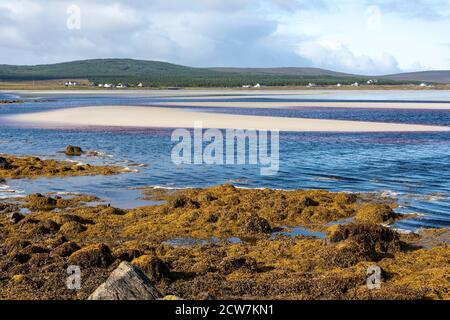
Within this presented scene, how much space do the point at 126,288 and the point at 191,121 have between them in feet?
198

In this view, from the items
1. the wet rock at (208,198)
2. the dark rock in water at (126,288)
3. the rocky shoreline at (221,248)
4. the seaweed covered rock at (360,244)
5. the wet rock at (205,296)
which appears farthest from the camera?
the wet rock at (208,198)

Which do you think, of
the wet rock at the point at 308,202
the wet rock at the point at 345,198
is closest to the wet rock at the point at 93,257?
the wet rock at the point at 308,202

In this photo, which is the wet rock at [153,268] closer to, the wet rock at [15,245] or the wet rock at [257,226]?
the wet rock at [15,245]

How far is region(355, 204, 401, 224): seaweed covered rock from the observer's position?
2386cm

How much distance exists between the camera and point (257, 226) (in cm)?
2289

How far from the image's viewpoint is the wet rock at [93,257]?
17.6 meters

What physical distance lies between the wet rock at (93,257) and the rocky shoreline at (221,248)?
1.3 inches

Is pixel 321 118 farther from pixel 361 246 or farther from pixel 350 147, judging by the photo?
pixel 361 246

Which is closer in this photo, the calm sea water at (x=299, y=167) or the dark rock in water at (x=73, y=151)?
the calm sea water at (x=299, y=167)

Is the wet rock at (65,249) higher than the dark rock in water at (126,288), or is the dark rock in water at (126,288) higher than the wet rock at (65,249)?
the dark rock in water at (126,288)

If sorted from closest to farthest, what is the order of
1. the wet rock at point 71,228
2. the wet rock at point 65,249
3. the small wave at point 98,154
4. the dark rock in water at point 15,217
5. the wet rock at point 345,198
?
1. the wet rock at point 65,249
2. the wet rock at point 71,228
3. the dark rock in water at point 15,217
4. the wet rock at point 345,198
5. the small wave at point 98,154

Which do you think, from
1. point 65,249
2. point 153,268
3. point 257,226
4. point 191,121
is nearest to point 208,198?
point 257,226

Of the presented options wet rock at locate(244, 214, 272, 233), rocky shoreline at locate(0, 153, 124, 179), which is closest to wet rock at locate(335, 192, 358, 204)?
wet rock at locate(244, 214, 272, 233)

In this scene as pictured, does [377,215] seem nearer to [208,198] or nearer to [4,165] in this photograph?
[208,198]
